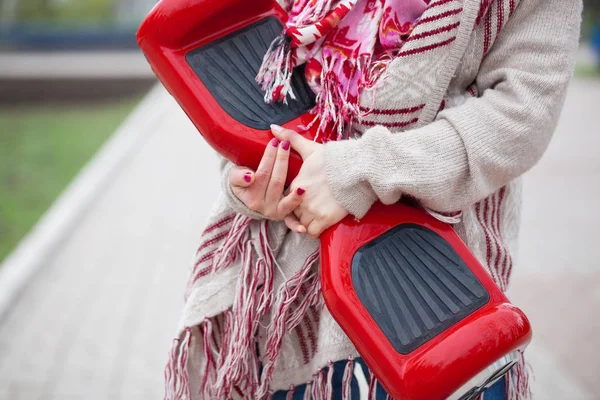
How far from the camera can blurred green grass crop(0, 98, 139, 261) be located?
4.06 meters

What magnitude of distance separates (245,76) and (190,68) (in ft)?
0.29

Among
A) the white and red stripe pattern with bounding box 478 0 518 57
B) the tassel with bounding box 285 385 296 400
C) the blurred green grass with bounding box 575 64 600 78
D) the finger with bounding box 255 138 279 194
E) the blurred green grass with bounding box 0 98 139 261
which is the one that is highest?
the blurred green grass with bounding box 0 98 139 261

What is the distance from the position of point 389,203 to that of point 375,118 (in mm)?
131

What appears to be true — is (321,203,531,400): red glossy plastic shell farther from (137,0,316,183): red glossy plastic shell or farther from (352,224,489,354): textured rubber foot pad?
(137,0,316,183): red glossy plastic shell

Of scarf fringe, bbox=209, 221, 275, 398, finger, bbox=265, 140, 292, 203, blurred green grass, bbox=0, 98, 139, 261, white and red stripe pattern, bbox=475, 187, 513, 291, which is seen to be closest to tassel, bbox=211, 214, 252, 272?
scarf fringe, bbox=209, 221, 275, 398

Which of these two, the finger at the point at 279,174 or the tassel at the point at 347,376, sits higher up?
the finger at the point at 279,174

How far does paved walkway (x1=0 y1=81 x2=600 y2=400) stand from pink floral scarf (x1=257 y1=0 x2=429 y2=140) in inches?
56.5

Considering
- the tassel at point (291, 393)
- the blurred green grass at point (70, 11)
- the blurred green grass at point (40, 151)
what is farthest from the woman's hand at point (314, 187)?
the blurred green grass at point (70, 11)

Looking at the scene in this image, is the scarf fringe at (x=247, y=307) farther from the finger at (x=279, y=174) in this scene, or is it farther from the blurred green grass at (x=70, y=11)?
the blurred green grass at (x=70, y=11)

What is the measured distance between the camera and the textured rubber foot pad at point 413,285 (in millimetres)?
802

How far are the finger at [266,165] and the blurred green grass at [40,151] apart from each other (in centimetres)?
291

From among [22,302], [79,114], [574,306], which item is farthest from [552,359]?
[79,114]

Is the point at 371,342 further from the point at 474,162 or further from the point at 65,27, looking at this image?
the point at 65,27

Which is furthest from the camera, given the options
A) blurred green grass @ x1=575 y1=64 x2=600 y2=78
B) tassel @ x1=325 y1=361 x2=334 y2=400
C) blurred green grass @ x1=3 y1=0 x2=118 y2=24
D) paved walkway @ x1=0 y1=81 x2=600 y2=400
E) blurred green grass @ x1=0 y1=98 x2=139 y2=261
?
blurred green grass @ x1=3 y1=0 x2=118 y2=24
